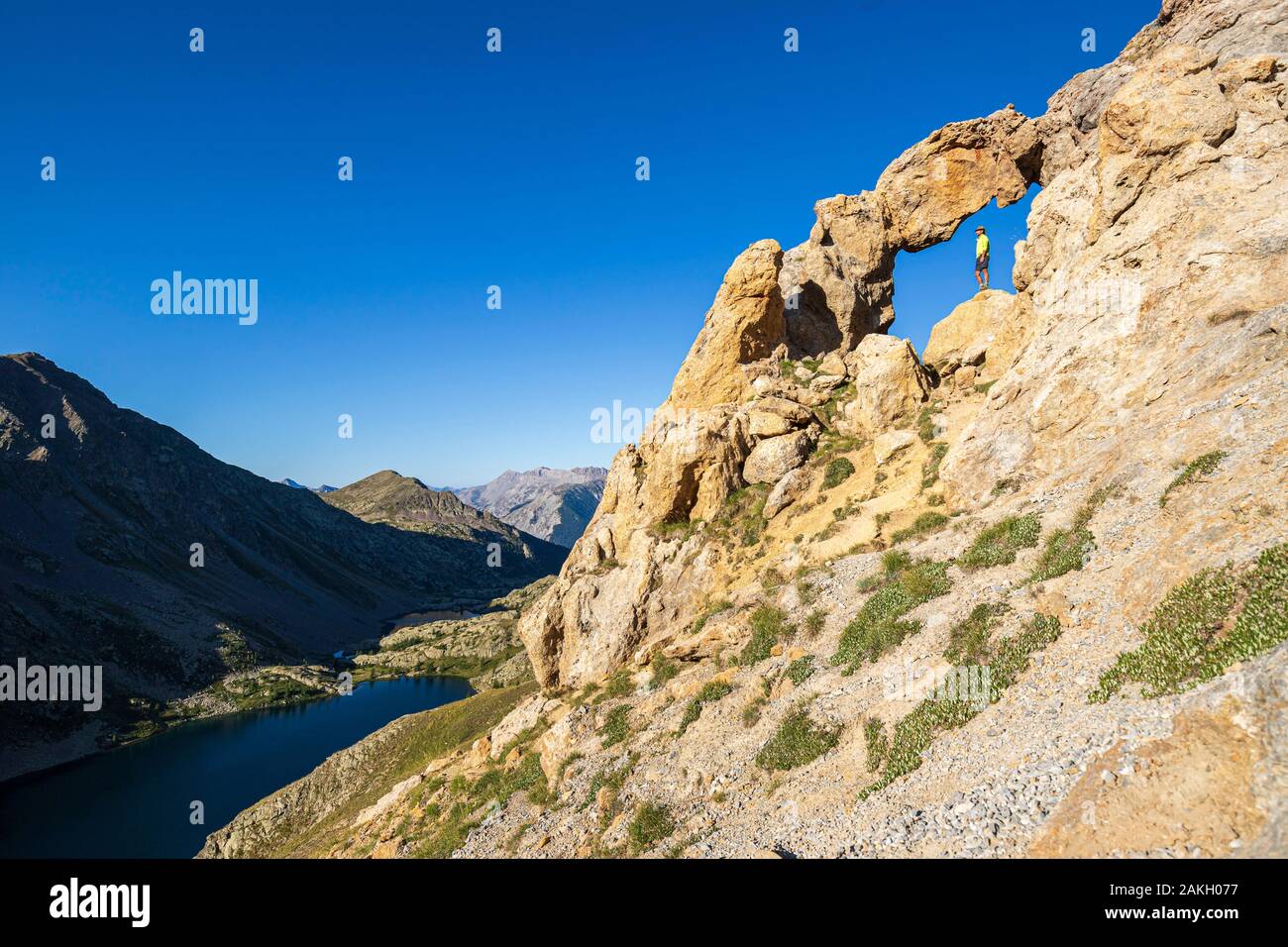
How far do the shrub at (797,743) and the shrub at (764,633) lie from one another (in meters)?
4.96

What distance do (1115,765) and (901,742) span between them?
5.52 metres

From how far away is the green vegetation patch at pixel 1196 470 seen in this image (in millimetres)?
14812

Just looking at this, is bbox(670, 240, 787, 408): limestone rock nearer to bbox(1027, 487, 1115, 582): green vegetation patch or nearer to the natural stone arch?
the natural stone arch

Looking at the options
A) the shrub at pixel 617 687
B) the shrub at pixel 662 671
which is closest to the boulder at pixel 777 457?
the shrub at pixel 662 671

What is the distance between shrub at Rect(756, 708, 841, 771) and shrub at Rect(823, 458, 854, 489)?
50.6 ft

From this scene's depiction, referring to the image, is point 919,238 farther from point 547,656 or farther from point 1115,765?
point 1115,765

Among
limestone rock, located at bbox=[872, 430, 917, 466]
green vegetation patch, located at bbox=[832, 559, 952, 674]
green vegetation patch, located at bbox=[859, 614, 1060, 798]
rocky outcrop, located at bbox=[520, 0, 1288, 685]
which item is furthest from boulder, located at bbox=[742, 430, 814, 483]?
green vegetation patch, located at bbox=[859, 614, 1060, 798]

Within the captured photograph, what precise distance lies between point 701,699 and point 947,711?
10194mm

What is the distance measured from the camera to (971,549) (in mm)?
19750

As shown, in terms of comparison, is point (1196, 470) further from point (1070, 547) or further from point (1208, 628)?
point (1208, 628)

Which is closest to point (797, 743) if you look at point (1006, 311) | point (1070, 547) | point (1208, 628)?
point (1070, 547)

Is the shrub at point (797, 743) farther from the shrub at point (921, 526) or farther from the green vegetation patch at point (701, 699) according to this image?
the shrub at point (921, 526)

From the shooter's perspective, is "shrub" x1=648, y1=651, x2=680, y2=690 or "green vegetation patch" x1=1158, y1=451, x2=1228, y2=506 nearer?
"green vegetation patch" x1=1158, y1=451, x2=1228, y2=506

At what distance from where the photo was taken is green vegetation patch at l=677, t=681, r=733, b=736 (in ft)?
70.7
